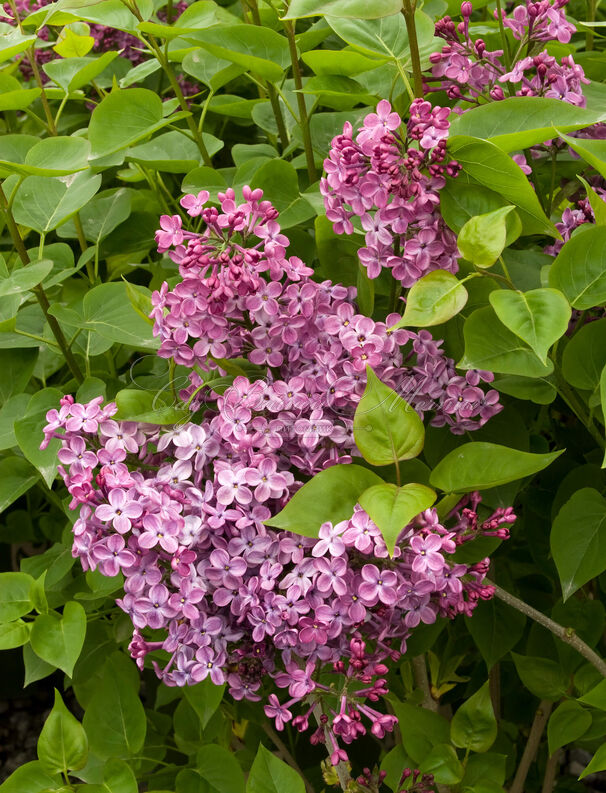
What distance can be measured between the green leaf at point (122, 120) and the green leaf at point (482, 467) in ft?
1.72

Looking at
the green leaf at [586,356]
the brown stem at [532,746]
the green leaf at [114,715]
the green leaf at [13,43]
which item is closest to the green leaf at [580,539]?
the green leaf at [586,356]

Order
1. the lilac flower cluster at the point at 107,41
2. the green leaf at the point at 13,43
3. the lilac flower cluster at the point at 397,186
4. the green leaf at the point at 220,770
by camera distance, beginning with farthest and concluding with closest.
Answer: the lilac flower cluster at the point at 107,41 → the green leaf at the point at 220,770 → the green leaf at the point at 13,43 → the lilac flower cluster at the point at 397,186

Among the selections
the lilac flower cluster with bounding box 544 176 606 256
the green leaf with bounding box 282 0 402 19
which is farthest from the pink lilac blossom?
the lilac flower cluster with bounding box 544 176 606 256

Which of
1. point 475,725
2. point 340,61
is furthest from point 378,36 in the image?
Result: point 475,725

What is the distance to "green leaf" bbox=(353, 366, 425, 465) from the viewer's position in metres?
0.83

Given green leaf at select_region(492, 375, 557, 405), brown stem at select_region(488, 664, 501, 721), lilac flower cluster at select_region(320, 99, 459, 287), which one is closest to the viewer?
lilac flower cluster at select_region(320, 99, 459, 287)

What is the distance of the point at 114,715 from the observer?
121 cm

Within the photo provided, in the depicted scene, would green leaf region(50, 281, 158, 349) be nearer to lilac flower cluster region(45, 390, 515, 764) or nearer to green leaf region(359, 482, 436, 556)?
lilac flower cluster region(45, 390, 515, 764)

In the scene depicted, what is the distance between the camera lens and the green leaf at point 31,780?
3.57 feet

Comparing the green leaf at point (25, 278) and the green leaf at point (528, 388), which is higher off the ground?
the green leaf at point (25, 278)

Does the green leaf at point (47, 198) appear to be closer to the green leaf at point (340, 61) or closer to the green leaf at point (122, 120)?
the green leaf at point (122, 120)

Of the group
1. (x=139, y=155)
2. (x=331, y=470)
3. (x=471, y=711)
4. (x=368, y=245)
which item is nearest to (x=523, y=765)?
(x=471, y=711)

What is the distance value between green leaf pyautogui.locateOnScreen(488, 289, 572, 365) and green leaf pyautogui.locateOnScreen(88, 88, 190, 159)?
48 cm

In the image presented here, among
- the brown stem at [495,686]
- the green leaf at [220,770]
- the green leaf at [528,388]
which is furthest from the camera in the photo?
the brown stem at [495,686]
